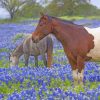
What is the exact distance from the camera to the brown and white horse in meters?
10.8

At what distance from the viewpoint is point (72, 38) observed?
11.0 metres

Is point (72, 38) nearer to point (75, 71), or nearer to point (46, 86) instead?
point (75, 71)

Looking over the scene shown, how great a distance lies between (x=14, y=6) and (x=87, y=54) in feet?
233

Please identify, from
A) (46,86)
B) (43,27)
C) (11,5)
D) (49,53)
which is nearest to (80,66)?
(46,86)

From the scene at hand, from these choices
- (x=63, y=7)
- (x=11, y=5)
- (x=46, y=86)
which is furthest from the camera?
(x=63, y=7)

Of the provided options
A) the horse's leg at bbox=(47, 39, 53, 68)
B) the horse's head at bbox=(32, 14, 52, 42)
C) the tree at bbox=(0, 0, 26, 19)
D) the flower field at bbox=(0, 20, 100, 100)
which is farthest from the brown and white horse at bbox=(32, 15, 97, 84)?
the tree at bbox=(0, 0, 26, 19)

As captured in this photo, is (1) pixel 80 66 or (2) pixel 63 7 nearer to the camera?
(1) pixel 80 66

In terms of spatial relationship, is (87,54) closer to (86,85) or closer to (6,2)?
(86,85)

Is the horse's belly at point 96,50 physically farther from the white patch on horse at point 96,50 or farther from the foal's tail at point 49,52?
the foal's tail at point 49,52

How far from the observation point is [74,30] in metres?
11.1

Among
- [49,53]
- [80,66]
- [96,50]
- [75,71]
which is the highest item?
[96,50]

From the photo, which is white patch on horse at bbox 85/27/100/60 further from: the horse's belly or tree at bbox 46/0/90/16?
tree at bbox 46/0/90/16

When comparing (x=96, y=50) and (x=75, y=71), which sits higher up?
(x=96, y=50)

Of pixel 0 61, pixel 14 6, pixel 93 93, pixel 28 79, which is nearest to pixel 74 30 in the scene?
pixel 28 79
